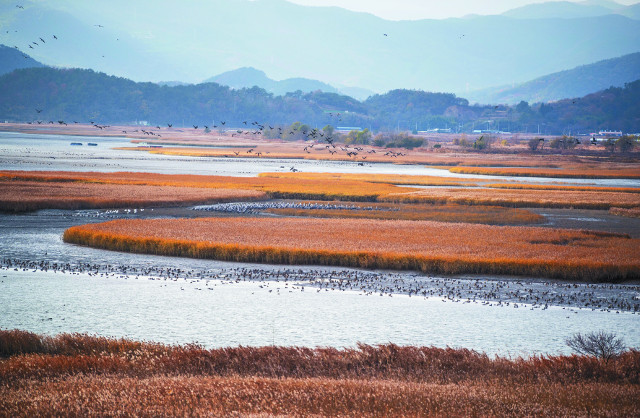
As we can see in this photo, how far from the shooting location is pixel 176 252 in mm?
36406

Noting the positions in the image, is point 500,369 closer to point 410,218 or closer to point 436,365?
point 436,365

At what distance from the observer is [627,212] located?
57.8 m

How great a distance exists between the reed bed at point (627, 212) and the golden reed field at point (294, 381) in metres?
42.9

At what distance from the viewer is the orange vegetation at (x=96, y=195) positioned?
179 ft

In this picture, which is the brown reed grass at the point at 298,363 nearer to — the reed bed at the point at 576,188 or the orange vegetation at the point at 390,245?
the orange vegetation at the point at 390,245

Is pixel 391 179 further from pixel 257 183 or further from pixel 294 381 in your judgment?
pixel 294 381

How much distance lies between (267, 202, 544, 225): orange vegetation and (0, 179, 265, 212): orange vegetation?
9617mm

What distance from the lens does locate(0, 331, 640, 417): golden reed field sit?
13.0m

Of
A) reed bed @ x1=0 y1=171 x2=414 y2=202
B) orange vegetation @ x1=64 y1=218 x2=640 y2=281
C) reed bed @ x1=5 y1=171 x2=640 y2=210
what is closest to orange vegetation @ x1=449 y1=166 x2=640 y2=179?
reed bed @ x1=5 y1=171 x2=640 y2=210

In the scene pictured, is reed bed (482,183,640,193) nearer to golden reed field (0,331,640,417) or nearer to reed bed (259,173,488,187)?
reed bed (259,173,488,187)

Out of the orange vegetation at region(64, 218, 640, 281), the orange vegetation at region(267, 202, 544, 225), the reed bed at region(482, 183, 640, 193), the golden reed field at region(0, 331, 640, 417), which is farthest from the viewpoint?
the reed bed at region(482, 183, 640, 193)

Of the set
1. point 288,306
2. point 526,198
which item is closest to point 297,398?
point 288,306

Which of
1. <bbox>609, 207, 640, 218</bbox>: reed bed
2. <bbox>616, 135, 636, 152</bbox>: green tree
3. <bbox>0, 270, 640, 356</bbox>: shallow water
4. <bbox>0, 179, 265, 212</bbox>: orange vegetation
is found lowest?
<bbox>609, 207, 640, 218</bbox>: reed bed

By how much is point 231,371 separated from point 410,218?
36.1m
